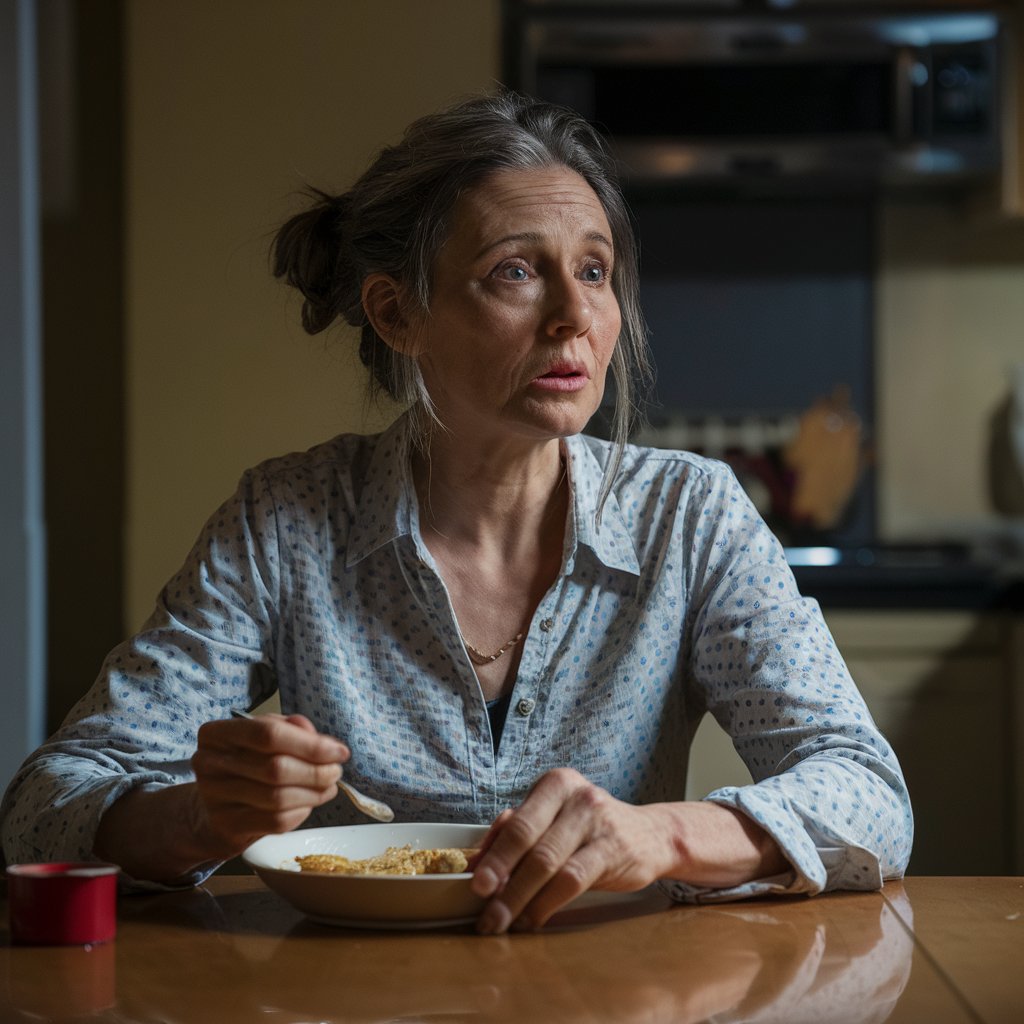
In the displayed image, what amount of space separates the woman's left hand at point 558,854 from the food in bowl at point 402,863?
2cm

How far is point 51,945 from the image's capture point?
1.04m

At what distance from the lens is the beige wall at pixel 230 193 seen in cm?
307

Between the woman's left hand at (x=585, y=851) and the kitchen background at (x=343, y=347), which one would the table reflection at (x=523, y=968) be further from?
the kitchen background at (x=343, y=347)

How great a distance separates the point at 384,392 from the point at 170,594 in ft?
1.33

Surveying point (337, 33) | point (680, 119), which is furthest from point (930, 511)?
point (337, 33)

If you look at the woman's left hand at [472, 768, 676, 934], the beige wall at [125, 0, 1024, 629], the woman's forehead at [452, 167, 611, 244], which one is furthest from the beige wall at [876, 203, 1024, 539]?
the woman's left hand at [472, 768, 676, 934]

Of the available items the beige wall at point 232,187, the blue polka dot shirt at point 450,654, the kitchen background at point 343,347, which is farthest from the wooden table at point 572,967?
the beige wall at point 232,187

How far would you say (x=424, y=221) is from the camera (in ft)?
5.17

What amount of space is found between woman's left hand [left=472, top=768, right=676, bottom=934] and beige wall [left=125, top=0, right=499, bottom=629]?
209 centimetres

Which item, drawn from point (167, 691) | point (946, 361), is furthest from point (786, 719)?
point (946, 361)

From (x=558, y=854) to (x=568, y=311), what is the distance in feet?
2.06

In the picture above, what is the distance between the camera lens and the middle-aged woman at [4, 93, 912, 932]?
139 centimetres

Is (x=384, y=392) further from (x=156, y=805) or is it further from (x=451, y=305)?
(x=156, y=805)

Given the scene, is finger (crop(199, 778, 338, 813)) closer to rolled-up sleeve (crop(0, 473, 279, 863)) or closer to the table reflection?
the table reflection
